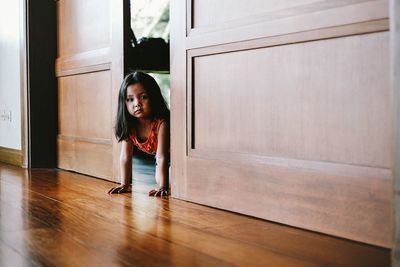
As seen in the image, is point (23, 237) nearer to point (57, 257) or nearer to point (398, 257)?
point (57, 257)

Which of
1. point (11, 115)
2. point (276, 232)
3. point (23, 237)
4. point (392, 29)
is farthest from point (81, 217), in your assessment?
point (11, 115)

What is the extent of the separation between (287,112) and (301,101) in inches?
2.2

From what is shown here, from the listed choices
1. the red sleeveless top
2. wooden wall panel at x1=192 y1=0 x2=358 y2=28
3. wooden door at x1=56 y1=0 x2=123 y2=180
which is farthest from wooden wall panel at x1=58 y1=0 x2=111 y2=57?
wooden wall panel at x1=192 y1=0 x2=358 y2=28

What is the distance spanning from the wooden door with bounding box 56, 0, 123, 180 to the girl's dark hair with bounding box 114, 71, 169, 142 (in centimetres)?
12

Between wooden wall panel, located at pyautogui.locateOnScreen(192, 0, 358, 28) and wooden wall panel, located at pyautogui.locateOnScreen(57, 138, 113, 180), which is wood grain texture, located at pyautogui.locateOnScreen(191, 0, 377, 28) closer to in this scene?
wooden wall panel, located at pyautogui.locateOnScreen(192, 0, 358, 28)

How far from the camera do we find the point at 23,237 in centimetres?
120

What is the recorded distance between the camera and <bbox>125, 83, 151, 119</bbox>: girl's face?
6.38ft

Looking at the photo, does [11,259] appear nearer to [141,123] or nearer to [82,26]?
[141,123]

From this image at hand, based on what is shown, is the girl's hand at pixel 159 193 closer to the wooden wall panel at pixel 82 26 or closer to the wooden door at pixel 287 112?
the wooden door at pixel 287 112

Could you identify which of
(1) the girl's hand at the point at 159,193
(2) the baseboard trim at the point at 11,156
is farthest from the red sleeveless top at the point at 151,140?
(2) the baseboard trim at the point at 11,156

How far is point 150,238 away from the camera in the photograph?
1.18 meters

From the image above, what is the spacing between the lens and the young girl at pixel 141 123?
6.34 feet

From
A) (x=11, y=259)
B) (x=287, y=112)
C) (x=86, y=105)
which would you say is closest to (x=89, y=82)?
(x=86, y=105)

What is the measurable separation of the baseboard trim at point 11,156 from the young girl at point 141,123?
1.10m
